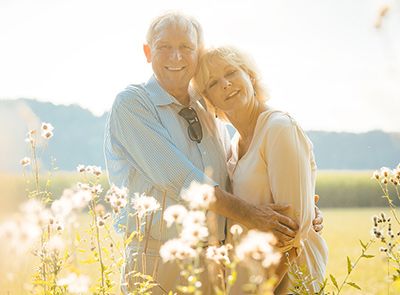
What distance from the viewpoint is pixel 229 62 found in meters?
2.49

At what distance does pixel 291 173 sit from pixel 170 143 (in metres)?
0.68

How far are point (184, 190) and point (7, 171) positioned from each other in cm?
109

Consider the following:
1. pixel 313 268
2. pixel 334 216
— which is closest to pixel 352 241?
pixel 334 216

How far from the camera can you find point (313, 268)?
7.59 ft

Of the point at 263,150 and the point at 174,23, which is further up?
the point at 174,23

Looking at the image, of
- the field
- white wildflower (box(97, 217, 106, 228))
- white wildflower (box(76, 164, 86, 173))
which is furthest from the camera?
the field

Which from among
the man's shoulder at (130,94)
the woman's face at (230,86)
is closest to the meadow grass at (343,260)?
the man's shoulder at (130,94)

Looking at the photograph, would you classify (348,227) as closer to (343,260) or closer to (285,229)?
(343,260)

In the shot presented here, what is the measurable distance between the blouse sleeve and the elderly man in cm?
7

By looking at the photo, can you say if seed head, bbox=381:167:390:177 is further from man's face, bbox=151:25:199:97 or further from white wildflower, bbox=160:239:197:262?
white wildflower, bbox=160:239:197:262

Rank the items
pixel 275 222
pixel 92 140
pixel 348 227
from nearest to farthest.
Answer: pixel 275 222
pixel 92 140
pixel 348 227

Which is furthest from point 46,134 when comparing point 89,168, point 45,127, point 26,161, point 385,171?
point 385,171

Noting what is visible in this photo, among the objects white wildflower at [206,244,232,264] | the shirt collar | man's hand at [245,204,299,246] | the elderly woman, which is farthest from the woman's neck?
white wildflower at [206,244,232,264]

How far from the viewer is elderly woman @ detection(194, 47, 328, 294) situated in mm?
2125
